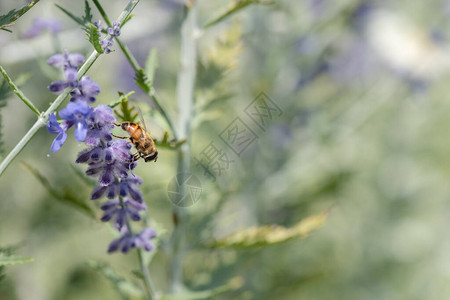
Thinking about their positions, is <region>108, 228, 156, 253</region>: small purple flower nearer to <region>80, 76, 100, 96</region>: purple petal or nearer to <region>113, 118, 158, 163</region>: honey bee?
<region>113, 118, 158, 163</region>: honey bee

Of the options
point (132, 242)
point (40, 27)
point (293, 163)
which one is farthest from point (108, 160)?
point (293, 163)

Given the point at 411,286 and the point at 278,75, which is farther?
the point at 411,286

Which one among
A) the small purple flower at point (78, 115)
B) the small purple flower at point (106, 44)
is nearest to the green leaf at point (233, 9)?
the small purple flower at point (106, 44)

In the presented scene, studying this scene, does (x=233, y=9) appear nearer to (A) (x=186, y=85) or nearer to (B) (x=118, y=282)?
(A) (x=186, y=85)

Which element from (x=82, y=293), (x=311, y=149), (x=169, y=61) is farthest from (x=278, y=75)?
(x=82, y=293)

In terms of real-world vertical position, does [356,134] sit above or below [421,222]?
above

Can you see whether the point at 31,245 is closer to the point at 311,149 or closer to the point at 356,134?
the point at 311,149
